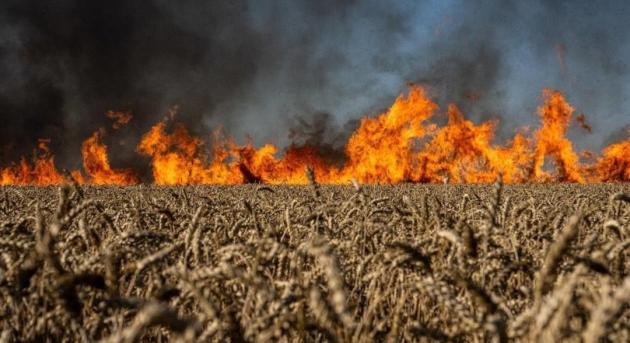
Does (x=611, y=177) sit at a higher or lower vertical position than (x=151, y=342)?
higher

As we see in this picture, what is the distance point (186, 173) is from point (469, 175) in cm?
2481

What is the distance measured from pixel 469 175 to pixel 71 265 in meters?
48.1

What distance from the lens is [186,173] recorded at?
163 ft

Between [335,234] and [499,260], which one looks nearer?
[499,260]

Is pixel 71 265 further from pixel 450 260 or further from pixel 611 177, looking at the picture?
pixel 611 177

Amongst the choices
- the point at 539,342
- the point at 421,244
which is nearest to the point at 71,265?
the point at 421,244

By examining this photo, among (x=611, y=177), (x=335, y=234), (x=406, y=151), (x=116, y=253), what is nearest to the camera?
(x=116, y=253)

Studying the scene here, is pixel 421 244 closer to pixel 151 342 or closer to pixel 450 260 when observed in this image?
pixel 450 260

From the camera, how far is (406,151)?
48062 mm

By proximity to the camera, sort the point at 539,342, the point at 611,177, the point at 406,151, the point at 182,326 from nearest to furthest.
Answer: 1. the point at 182,326
2. the point at 539,342
3. the point at 406,151
4. the point at 611,177

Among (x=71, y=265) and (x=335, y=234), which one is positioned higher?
(x=335, y=234)

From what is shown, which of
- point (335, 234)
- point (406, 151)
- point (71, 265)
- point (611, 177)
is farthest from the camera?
point (611, 177)

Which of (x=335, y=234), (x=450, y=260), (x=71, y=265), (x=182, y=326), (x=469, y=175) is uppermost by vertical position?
(x=469, y=175)

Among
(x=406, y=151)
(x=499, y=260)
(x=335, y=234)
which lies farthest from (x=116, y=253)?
(x=406, y=151)
